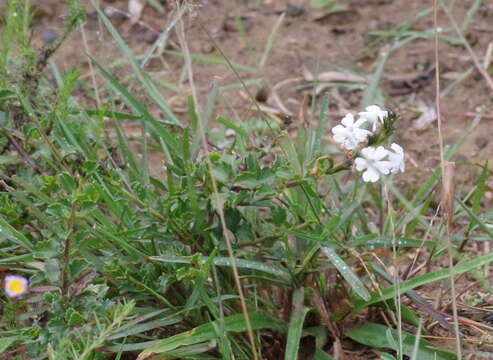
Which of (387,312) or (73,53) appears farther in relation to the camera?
(73,53)

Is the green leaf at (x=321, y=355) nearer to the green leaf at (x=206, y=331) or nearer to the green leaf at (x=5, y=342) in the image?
the green leaf at (x=206, y=331)

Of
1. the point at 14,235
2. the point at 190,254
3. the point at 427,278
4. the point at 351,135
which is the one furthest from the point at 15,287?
the point at 427,278

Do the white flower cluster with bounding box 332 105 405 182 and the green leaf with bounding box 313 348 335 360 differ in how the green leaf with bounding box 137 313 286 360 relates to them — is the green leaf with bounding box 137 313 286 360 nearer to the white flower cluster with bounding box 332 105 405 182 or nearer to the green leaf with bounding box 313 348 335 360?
the green leaf with bounding box 313 348 335 360

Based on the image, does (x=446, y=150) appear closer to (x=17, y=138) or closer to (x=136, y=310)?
(x=136, y=310)

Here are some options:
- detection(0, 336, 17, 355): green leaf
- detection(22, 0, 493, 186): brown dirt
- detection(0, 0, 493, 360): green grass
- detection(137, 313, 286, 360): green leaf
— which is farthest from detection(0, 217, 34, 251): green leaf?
detection(22, 0, 493, 186): brown dirt

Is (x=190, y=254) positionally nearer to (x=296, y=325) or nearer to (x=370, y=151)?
(x=296, y=325)

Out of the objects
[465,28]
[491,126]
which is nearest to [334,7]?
[465,28]

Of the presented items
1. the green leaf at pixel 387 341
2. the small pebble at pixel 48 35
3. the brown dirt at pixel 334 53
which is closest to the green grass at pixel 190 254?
the green leaf at pixel 387 341
